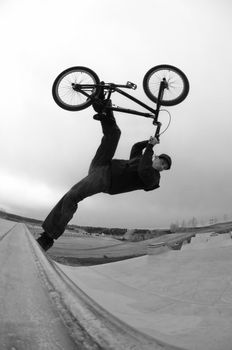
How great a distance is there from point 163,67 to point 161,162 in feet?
9.82

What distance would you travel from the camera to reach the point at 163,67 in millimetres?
6230

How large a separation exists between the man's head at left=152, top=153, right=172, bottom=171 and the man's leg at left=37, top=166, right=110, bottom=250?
653 mm

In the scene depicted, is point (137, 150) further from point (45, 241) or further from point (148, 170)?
point (45, 241)

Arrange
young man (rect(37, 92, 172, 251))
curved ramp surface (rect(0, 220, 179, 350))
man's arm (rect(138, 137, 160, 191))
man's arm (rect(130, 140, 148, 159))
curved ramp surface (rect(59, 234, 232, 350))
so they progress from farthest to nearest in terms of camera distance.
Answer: man's arm (rect(130, 140, 148, 159))
young man (rect(37, 92, 172, 251))
man's arm (rect(138, 137, 160, 191))
curved ramp surface (rect(59, 234, 232, 350))
curved ramp surface (rect(0, 220, 179, 350))

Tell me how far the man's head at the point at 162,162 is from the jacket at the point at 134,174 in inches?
3.0

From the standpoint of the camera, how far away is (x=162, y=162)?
13.5 feet

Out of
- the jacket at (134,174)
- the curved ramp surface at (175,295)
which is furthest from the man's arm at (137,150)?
the curved ramp surface at (175,295)

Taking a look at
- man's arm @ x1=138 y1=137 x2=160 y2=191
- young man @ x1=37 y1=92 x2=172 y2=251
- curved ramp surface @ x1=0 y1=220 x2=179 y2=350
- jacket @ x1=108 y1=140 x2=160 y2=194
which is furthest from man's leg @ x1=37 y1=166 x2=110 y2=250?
curved ramp surface @ x1=0 y1=220 x2=179 y2=350

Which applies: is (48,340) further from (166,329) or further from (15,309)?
(166,329)

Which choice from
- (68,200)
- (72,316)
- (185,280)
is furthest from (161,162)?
(72,316)

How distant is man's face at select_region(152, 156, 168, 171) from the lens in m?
4.05

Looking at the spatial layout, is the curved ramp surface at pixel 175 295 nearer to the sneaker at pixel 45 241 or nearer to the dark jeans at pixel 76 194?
the sneaker at pixel 45 241

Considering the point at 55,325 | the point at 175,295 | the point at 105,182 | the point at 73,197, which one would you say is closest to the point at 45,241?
the point at 73,197

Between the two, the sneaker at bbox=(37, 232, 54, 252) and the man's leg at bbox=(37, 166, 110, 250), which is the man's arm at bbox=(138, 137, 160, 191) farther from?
the sneaker at bbox=(37, 232, 54, 252)
